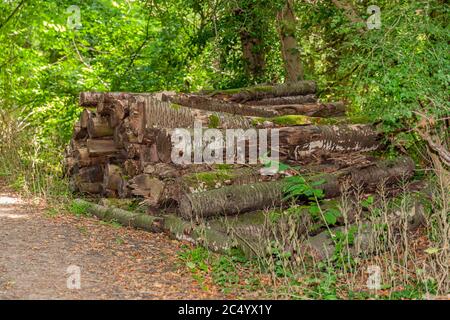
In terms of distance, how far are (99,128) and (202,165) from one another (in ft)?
7.85

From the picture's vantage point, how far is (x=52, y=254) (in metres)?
6.84

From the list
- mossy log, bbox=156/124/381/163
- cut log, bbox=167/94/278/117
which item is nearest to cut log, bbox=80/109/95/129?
cut log, bbox=167/94/278/117

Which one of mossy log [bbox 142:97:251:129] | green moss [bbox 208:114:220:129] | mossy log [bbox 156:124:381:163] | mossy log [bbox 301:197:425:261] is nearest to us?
mossy log [bbox 301:197:425:261]

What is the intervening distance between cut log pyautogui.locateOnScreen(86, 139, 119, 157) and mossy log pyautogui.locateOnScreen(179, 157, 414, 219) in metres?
2.89

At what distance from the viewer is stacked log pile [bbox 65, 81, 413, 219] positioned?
815 cm

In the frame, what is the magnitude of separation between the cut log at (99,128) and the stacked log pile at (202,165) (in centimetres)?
2

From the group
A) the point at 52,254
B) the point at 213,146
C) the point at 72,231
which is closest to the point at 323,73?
the point at 213,146

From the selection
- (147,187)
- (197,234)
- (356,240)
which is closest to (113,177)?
(147,187)

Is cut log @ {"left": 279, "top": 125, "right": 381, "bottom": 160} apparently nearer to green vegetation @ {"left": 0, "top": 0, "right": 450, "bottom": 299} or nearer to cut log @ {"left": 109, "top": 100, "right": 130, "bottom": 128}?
green vegetation @ {"left": 0, "top": 0, "right": 450, "bottom": 299}

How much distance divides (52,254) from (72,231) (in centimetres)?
127

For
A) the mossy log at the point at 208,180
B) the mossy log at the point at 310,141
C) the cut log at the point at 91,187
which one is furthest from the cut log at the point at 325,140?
the cut log at the point at 91,187

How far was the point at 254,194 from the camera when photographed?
8016mm
